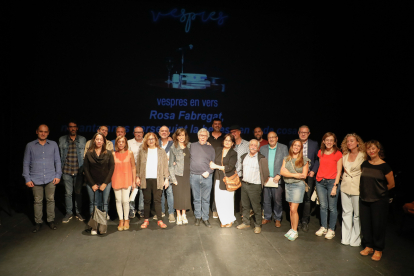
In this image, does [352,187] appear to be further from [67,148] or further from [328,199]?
[67,148]

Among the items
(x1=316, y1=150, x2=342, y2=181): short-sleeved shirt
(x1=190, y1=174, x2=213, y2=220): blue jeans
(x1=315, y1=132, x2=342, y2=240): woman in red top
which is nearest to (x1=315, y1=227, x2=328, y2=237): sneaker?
(x1=315, y1=132, x2=342, y2=240): woman in red top

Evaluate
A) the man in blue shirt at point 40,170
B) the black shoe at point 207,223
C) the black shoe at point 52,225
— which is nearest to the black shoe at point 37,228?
the man in blue shirt at point 40,170

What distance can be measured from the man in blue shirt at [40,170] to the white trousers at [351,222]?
170 inches

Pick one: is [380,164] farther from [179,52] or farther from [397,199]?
[179,52]

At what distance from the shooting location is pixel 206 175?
4.17 m

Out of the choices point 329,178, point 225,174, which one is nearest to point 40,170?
point 225,174

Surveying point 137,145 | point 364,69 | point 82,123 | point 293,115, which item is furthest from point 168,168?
point 364,69

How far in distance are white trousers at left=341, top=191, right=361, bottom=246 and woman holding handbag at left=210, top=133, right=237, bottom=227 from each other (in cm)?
162

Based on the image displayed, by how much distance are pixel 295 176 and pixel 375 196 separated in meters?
0.98

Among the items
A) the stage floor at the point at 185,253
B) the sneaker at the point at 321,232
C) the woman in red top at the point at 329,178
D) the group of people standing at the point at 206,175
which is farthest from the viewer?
the sneaker at the point at 321,232

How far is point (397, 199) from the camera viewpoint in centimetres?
530

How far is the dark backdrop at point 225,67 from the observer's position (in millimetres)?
5668

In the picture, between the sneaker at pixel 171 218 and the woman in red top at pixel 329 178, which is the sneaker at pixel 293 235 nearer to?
the woman in red top at pixel 329 178

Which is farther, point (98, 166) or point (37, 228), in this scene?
point (37, 228)
